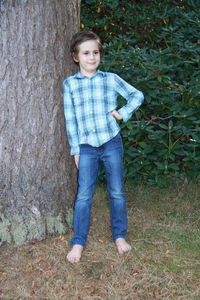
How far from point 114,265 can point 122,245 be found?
9.1 inches

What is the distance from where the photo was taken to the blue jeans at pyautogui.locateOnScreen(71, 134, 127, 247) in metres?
3.28

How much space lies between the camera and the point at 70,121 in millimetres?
3236

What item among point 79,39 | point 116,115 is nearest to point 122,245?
point 116,115

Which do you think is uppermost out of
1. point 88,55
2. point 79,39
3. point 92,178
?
point 79,39

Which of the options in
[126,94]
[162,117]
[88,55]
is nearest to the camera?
[88,55]

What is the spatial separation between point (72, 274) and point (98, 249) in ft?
1.25

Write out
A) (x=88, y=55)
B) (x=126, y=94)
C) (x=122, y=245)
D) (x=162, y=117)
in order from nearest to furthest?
(x=88, y=55), (x=126, y=94), (x=122, y=245), (x=162, y=117)

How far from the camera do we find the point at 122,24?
23.3 ft

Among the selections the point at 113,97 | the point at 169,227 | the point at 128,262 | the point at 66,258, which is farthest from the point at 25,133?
the point at 169,227

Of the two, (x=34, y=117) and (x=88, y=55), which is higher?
(x=88, y=55)

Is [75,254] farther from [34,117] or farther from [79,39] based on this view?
[79,39]

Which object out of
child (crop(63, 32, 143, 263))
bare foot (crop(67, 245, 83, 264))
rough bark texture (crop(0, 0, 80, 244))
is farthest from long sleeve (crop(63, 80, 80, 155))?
bare foot (crop(67, 245, 83, 264))

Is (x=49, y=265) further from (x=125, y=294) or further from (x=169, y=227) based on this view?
(x=169, y=227)

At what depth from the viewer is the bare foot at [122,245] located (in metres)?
3.36
